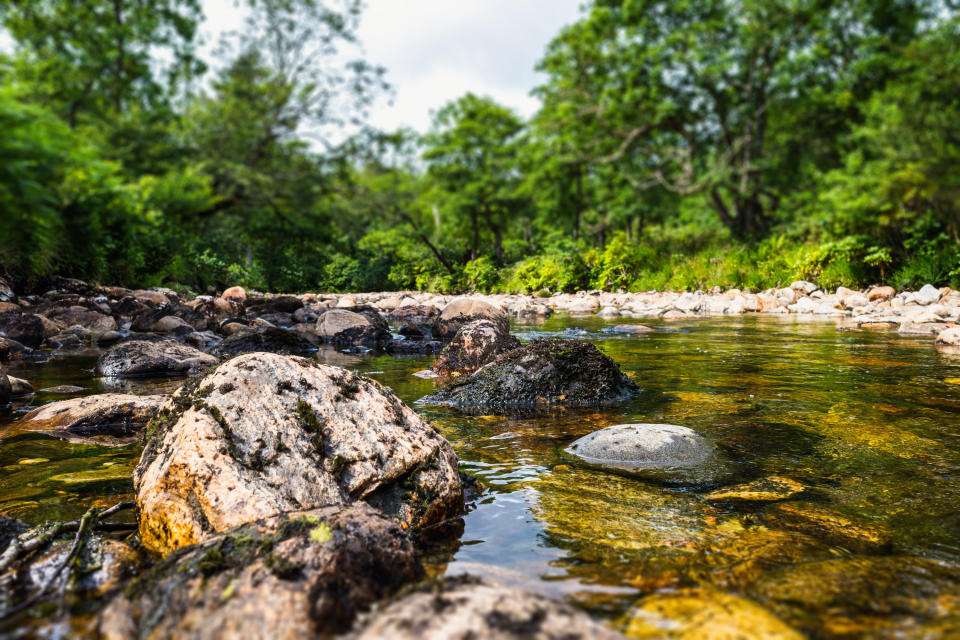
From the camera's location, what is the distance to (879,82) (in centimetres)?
1992

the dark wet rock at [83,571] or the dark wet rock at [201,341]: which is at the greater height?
the dark wet rock at [201,341]

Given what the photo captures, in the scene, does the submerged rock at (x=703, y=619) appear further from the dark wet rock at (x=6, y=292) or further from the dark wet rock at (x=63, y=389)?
the dark wet rock at (x=6, y=292)

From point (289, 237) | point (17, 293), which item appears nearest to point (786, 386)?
point (17, 293)

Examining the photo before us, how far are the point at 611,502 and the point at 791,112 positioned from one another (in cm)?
2478

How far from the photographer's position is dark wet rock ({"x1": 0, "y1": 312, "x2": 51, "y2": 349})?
8.12m

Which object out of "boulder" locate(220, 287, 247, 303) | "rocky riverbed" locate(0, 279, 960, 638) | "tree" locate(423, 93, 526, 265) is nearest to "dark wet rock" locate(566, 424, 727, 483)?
"rocky riverbed" locate(0, 279, 960, 638)

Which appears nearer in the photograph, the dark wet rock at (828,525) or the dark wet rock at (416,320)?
the dark wet rock at (828,525)

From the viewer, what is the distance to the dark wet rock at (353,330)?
9.84 m

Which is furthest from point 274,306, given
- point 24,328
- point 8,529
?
point 8,529

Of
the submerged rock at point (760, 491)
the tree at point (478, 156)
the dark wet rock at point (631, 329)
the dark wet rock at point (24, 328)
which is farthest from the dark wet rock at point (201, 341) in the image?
the tree at point (478, 156)

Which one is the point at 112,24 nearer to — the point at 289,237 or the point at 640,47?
the point at 289,237

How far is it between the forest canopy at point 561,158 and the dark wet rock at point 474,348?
3.91m

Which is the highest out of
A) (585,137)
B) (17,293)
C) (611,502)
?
(585,137)

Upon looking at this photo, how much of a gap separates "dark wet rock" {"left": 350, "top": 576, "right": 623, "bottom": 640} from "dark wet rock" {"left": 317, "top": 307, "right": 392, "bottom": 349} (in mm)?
8402
